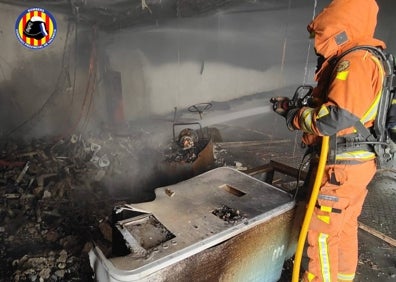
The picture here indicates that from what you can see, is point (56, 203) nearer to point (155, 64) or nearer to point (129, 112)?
point (129, 112)

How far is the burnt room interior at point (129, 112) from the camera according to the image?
11.7 ft

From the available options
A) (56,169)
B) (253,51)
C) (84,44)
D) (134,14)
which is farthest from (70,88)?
(253,51)

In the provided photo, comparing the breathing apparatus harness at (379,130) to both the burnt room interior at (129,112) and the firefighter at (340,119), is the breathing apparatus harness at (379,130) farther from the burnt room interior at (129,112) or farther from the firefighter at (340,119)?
the burnt room interior at (129,112)

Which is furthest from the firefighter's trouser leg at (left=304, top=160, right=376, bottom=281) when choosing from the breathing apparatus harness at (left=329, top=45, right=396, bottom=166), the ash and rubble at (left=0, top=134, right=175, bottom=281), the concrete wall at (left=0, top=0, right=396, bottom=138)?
the concrete wall at (left=0, top=0, right=396, bottom=138)

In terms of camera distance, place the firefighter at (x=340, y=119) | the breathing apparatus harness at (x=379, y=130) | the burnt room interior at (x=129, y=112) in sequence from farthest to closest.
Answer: the burnt room interior at (x=129, y=112), the breathing apparatus harness at (x=379, y=130), the firefighter at (x=340, y=119)

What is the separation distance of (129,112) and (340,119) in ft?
25.1

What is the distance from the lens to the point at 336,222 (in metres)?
2.17

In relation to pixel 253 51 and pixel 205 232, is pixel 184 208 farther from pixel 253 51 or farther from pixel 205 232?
pixel 253 51

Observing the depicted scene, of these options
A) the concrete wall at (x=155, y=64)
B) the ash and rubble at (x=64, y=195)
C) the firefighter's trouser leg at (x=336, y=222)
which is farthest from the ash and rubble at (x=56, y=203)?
the firefighter's trouser leg at (x=336, y=222)

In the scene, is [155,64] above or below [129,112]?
above

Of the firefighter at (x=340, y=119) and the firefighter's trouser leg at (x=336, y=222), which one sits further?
the firefighter's trouser leg at (x=336, y=222)

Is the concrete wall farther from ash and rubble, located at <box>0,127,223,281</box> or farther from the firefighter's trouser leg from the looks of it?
the firefighter's trouser leg

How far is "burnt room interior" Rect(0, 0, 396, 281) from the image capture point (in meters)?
3.56

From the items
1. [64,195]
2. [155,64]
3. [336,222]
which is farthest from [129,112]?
[336,222]
